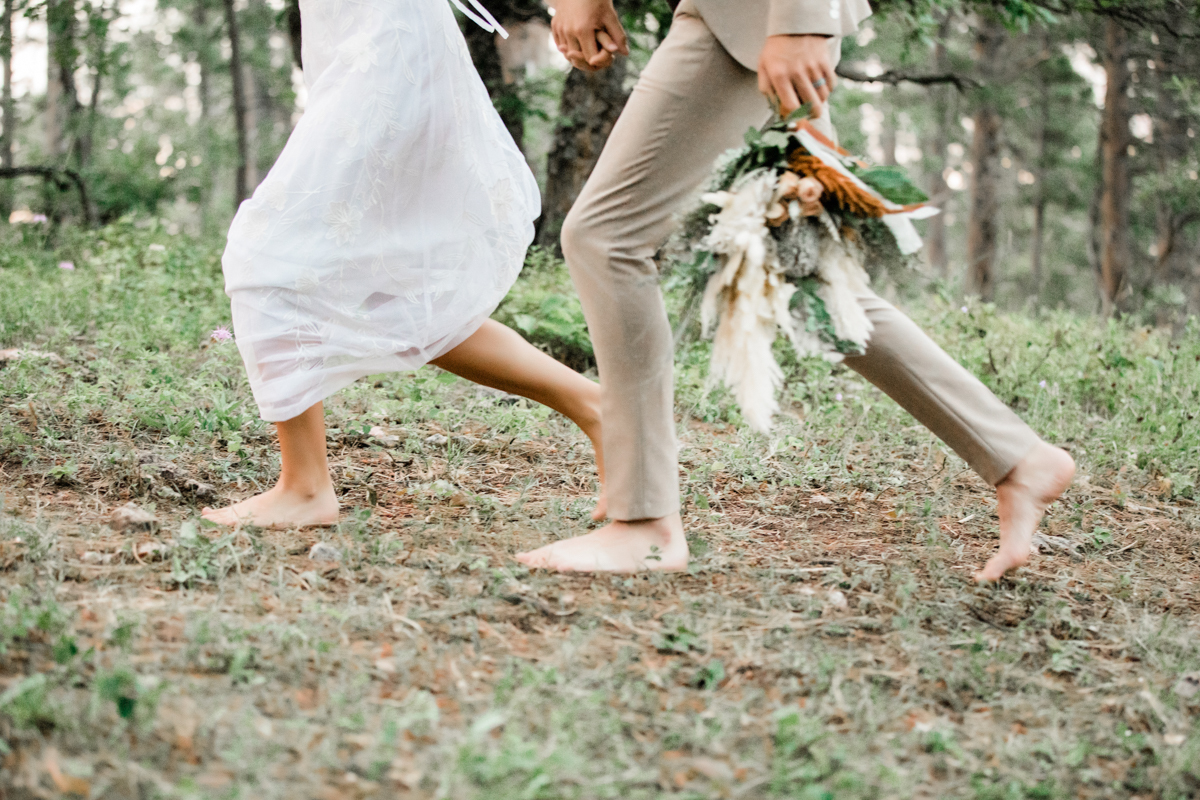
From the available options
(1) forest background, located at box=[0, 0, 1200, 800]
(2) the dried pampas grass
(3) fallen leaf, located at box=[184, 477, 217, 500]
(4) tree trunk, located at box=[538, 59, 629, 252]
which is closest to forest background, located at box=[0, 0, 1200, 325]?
(4) tree trunk, located at box=[538, 59, 629, 252]

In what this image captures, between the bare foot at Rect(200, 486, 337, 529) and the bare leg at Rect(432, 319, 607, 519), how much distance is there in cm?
48

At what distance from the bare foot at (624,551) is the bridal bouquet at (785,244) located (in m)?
0.56

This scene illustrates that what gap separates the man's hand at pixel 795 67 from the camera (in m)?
1.96

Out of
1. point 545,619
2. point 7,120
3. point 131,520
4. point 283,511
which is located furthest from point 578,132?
point 7,120

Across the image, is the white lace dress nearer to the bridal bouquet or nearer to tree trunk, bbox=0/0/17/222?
the bridal bouquet

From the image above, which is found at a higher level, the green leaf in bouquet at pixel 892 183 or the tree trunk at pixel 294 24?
the tree trunk at pixel 294 24

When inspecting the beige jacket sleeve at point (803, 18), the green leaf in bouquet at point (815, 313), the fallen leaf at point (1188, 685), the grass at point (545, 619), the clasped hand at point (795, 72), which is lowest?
the fallen leaf at point (1188, 685)

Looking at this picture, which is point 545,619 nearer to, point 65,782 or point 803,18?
point 65,782

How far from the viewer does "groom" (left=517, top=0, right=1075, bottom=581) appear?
6.88ft

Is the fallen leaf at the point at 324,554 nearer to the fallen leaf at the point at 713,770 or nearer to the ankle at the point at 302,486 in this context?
the ankle at the point at 302,486

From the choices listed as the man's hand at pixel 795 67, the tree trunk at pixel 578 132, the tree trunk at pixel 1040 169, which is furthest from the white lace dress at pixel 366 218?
the tree trunk at pixel 1040 169


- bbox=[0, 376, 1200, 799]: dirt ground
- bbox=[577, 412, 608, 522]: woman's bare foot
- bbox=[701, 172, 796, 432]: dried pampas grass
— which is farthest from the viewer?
bbox=[577, 412, 608, 522]: woman's bare foot

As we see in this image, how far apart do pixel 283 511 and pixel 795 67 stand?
1670 millimetres

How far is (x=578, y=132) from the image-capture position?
6.15 metres
